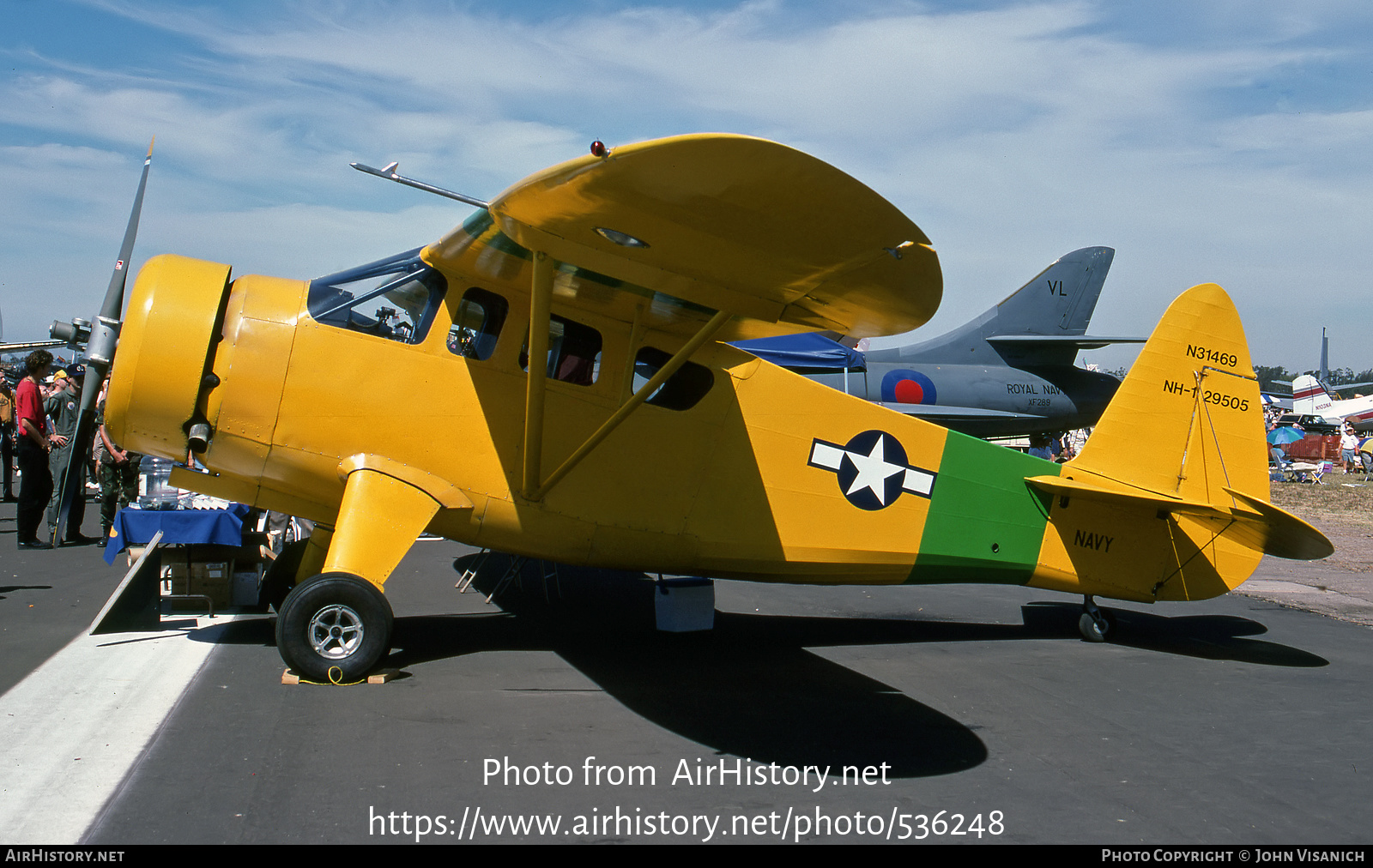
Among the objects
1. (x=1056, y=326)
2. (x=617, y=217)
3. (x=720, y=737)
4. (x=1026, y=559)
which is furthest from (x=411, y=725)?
(x=1056, y=326)

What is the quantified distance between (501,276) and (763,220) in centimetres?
264

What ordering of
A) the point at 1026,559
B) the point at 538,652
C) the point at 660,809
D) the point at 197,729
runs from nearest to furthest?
the point at 660,809, the point at 197,729, the point at 538,652, the point at 1026,559

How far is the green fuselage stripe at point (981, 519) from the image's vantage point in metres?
7.47

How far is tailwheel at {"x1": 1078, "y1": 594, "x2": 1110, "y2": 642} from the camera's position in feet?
26.2

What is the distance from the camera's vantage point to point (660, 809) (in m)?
4.05

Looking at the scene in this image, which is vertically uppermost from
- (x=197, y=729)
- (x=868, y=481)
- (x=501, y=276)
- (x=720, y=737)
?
(x=501, y=276)

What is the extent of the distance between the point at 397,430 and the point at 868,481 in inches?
138

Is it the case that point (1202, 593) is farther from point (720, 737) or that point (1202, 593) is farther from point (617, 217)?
point (617, 217)

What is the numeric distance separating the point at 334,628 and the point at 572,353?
7.71 feet

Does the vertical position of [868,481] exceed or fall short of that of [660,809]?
it exceeds it

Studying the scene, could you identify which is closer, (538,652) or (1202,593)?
(538,652)

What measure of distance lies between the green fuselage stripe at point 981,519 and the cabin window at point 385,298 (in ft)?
13.4

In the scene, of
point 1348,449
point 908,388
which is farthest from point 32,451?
point 1348,449

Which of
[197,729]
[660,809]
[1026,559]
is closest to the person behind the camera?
[660,809]
